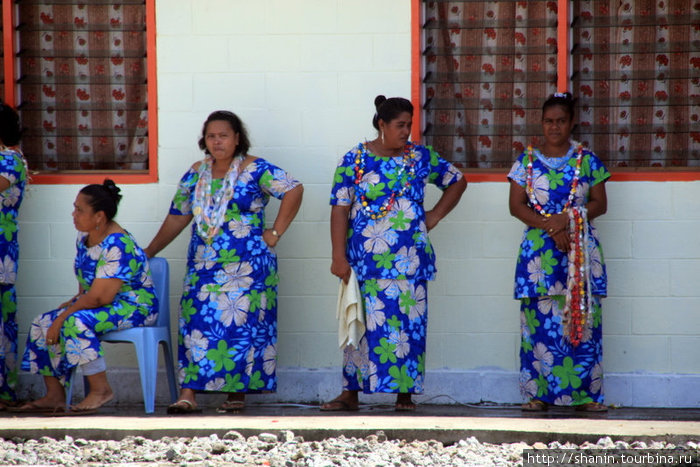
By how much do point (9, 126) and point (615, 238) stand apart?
11.7 ft

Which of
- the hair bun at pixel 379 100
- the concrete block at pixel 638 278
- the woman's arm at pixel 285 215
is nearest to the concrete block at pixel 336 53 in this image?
the hair bun at pixel 379 100

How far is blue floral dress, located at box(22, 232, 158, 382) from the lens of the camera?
5922 millimetres

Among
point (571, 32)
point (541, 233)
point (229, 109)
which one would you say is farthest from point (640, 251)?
point (229, 109)

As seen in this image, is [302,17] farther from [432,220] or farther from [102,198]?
[102,198]

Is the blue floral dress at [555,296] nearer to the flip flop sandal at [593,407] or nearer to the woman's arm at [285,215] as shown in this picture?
the flip flop sandal at [593,407]

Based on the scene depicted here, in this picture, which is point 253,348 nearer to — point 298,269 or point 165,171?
point 298,269

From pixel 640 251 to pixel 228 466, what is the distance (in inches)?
122

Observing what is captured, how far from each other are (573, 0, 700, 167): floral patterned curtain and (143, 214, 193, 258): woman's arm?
243 centimetres

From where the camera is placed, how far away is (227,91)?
22.0 feet

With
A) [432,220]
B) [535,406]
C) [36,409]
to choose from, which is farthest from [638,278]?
[36,409]

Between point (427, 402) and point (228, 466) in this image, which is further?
point (427, 402)

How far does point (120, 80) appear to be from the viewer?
6840 mm

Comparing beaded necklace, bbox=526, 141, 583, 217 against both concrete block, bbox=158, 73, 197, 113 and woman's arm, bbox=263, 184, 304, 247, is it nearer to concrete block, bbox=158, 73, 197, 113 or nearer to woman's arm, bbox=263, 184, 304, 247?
woman's arm, bbox=263, 184, 304, 247

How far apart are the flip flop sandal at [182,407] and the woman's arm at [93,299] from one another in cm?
67
